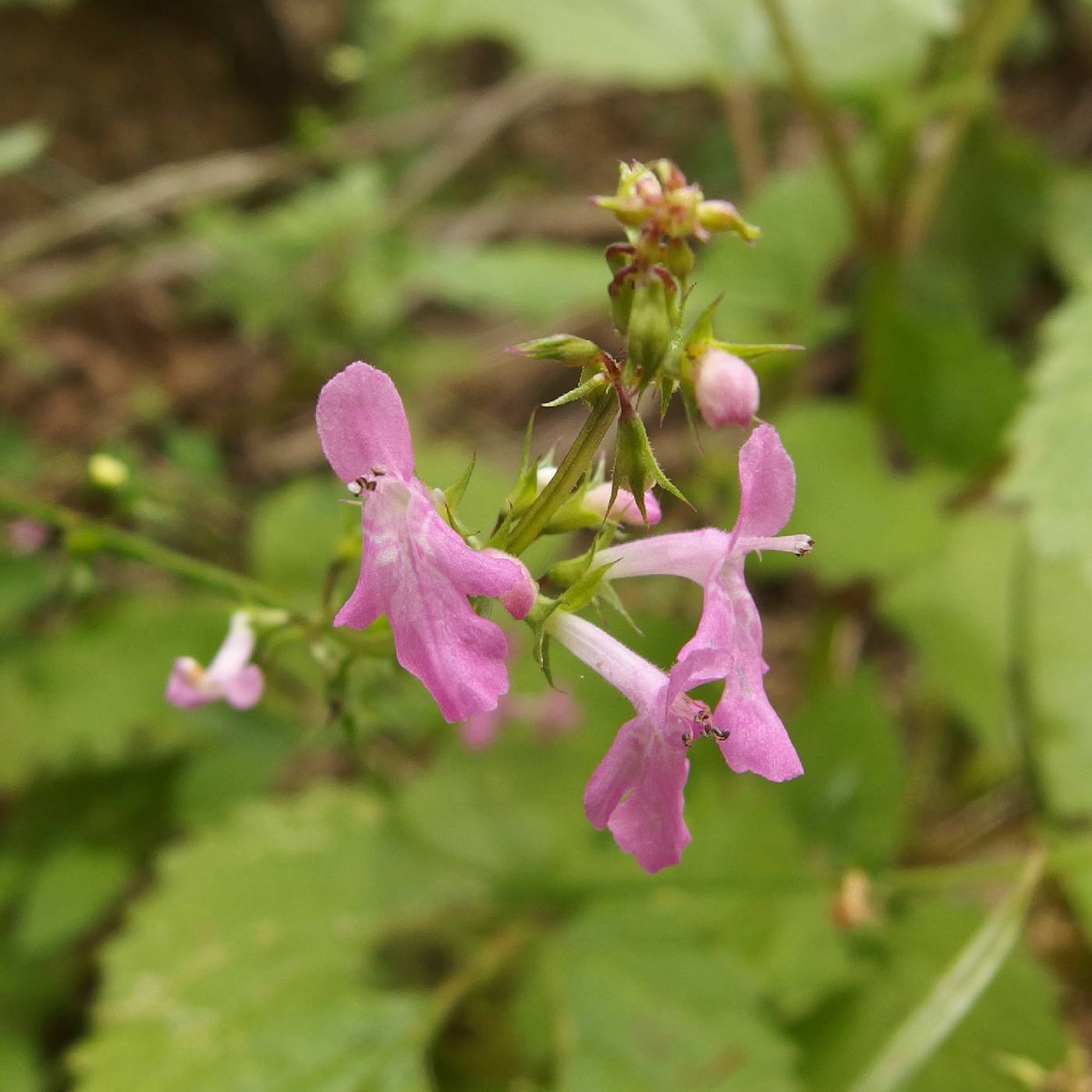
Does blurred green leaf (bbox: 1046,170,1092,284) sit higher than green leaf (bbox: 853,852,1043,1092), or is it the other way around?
blurred green leaf (bbox: 1046,170,1092,284)

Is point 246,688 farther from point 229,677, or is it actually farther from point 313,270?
point 313,270

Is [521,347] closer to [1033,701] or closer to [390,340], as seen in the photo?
[1033,701]

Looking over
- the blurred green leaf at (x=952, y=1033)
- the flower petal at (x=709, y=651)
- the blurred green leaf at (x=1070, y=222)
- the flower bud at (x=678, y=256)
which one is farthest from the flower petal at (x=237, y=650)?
the blurred green leaf at (x=1070, y=222)

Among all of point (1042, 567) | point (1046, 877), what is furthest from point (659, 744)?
point (1042, 567)

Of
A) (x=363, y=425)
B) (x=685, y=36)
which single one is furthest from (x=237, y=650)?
(x=685, y=36)

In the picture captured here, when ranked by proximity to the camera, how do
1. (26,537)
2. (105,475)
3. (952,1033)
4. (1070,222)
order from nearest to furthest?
(105,475) → (952,1033) → (26,537) → (1070,222)

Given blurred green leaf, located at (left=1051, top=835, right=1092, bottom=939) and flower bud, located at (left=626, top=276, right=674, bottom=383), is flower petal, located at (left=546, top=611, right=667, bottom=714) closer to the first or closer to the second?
flower bud, located at (left=626, top=276, right=674, bottom=383)

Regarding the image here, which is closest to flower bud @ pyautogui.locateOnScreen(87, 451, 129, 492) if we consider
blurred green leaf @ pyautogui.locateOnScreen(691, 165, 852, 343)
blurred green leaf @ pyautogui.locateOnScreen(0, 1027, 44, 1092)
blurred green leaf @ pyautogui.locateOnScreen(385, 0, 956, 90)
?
blurred green leaf @ pyautogui.locateOnScreen(691, 165, 852, 343)
